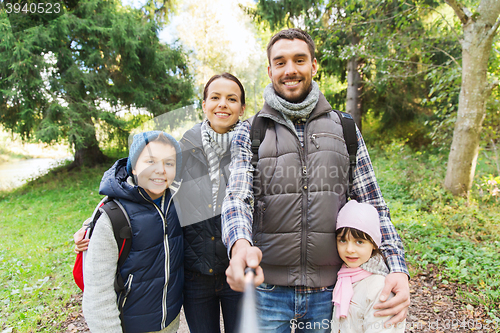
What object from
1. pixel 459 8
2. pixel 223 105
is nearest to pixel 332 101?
pixel 459 8

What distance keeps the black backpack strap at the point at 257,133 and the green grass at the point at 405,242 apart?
11.1 ft

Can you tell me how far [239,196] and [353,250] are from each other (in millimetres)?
705

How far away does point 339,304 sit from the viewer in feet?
4.92

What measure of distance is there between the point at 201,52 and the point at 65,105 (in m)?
14.2

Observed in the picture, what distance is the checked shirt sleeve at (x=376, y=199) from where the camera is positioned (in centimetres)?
149

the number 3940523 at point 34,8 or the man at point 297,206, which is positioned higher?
the number 3940523 at point 34,8

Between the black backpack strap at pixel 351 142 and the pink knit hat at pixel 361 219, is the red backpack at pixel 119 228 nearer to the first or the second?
the pink knit hat at pixel 361 219

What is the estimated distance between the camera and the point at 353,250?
1496 mm

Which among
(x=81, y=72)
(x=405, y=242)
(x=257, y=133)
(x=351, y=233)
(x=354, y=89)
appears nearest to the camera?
(x=351, y=233)

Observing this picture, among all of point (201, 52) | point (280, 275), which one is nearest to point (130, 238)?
point (280, 275)

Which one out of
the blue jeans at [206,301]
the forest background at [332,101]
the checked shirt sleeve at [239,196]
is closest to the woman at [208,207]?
the blue jeans at [206,301]

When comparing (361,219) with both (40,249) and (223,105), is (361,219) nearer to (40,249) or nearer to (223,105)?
(223,105)

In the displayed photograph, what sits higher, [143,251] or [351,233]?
[351,233]

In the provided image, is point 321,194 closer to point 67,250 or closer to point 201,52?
point 67,250
